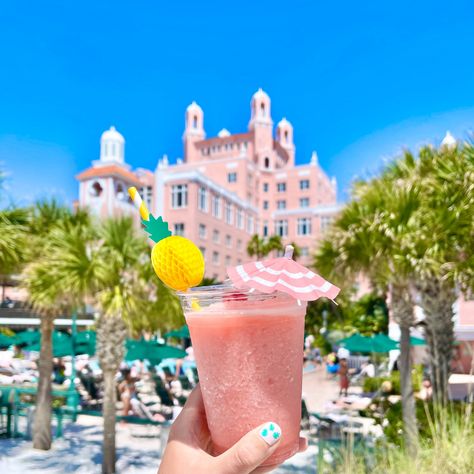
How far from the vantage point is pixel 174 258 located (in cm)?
160

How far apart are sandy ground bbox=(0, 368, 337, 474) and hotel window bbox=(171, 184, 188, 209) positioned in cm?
3395

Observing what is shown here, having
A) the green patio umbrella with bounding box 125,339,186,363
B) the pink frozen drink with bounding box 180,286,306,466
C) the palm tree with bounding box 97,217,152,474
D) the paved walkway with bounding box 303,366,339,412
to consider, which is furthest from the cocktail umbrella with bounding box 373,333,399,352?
the pink frozen drink with bounding box 180,286,306,466

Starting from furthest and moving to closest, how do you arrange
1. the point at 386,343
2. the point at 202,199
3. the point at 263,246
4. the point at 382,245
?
the point at 202,199
the point at 263,246
the point at 386,343
the point at 382,245

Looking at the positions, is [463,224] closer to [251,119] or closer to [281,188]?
[281,188]

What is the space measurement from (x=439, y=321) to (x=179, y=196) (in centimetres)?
3914

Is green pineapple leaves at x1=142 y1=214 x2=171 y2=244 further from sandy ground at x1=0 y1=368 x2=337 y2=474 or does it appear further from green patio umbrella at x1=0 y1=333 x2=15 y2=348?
green patio umbrella at x1=0 y1=333 x2=15 y2=348

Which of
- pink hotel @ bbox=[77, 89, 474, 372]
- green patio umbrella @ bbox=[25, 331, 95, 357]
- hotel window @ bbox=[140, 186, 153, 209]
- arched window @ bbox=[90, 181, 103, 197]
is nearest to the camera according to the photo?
green patio umbrella @ bbox=[25, 331, 95, 357]

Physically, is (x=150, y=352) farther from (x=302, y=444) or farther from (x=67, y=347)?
(x=302, y=444)

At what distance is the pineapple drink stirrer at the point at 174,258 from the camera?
1605 millimetres

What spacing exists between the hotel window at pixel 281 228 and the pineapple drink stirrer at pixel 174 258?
58601mm

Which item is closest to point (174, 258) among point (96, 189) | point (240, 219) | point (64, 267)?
point (64, 267)

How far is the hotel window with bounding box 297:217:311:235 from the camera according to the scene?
190 feet

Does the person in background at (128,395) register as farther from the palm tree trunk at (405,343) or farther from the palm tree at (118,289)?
the palm tree trunk at (405,343)

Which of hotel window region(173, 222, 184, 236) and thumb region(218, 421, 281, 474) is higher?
hotel window region(173, 222, 184, 236)
